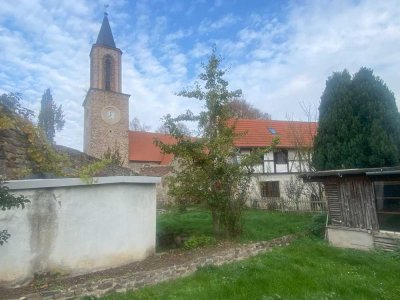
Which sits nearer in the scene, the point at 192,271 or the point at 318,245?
the point at 192,271

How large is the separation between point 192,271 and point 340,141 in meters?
10.2

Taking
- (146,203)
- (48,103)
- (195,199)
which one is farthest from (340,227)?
(48,103)

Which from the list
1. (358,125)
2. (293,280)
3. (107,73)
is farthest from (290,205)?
(107,73)

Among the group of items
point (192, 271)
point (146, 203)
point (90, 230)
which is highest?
point (146, 203)

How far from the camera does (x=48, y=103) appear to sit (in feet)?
124

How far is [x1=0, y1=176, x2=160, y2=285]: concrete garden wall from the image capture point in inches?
257

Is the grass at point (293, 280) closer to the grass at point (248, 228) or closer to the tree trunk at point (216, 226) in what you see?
the grass at point (248, 228)

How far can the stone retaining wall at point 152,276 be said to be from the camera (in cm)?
607

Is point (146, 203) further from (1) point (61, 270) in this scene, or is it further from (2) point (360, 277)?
(2) point (360, 277)

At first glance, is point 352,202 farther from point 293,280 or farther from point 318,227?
point 293,280

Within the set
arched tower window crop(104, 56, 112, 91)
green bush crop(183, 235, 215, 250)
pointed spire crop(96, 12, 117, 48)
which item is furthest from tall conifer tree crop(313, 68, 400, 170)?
pointed spire crop(96, 12, 117, 48)

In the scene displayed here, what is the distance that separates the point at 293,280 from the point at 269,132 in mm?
18935

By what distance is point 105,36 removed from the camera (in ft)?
99.6

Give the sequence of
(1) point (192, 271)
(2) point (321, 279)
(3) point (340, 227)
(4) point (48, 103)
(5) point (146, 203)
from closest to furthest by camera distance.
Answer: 1. (2) point (321, 279)
2. (1) point (192, 271)
3. (5) point (146, 203)
4. (3) point (340, 227)
5. (4) point (48, 103)
